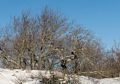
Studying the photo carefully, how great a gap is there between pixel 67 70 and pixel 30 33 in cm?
1543

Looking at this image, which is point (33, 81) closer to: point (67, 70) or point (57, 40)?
point (67, 70)

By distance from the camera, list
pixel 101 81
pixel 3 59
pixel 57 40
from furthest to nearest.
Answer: pixel 57 40 < pixel 3 59 < pixel 101 81

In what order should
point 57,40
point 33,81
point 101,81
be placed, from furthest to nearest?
point 57,40 < point 101,81 < point 33,81

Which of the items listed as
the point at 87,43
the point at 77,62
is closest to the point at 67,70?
the point at 77,62

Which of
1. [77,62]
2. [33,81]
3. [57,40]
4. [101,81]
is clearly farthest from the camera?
[57,40]

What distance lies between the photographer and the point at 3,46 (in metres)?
25.8

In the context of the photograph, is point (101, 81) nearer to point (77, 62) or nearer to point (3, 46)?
point (77, 62)

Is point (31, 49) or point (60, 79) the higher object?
point (31, 49)

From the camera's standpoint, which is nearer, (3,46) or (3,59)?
(3,59)

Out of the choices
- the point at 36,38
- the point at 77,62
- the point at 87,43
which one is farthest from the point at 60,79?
the point at 36,38

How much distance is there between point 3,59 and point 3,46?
2159 mm

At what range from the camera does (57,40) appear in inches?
1002

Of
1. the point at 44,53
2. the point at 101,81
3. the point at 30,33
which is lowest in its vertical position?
the point at 101,81

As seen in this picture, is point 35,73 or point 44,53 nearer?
point 35,73
